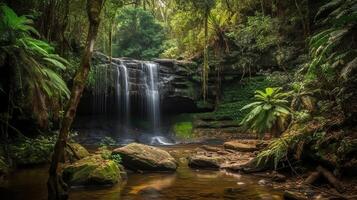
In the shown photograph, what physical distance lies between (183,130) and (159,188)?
1117 cm

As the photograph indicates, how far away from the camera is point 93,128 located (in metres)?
18.2

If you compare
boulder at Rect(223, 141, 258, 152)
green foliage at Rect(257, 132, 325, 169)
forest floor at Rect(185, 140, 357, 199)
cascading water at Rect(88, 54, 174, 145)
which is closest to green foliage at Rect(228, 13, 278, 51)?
cascading water at Rect(88, 54, 174, 145)

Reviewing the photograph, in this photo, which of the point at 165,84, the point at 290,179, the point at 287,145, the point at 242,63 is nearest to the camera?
the point at 290,179

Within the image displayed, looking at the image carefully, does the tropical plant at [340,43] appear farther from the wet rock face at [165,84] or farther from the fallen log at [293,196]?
the wet rock face at [165,84]

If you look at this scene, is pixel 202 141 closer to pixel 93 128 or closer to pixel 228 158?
pixel 93 128

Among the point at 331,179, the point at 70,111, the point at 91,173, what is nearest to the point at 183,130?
the point at 91,173

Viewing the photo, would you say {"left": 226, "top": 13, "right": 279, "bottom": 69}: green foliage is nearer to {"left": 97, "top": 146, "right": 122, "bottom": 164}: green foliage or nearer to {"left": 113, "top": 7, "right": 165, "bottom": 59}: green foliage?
{"left": 97, "top": 146, "right": 122, "bottom": 164}: green foliage

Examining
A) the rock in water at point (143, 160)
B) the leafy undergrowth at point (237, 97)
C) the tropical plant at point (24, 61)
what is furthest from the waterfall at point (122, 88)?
the tropical plant at point (24, 61)

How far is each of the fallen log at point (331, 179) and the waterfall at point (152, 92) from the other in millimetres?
12364

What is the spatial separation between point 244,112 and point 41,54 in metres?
12.4

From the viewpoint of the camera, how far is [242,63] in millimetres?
18812

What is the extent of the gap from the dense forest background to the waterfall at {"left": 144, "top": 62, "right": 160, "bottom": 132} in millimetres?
2232

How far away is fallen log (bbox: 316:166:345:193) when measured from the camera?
6387mm

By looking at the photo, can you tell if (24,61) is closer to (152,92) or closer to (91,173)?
(91,173)
